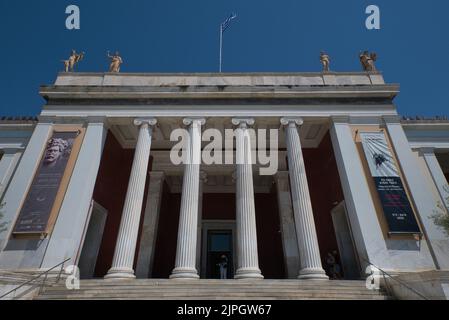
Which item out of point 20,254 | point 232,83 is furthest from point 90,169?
point 232,83

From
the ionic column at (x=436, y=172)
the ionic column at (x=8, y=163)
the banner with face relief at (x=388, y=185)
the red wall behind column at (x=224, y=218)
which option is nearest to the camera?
the banner with face relief at (x=388, y=185)

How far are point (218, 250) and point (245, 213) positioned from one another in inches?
312

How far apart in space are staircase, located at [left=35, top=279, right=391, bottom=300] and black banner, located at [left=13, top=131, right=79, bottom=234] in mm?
3433

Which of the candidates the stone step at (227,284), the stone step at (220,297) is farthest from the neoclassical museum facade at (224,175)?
the stone step at (220,297)

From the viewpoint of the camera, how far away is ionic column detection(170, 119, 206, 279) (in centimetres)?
1176

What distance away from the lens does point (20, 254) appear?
39.2 feet

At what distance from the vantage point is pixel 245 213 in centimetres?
1299

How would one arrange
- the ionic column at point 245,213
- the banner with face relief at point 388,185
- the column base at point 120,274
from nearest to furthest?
1. the column base at point 120,274
2. the ionic column at point 245,213
3. the banner with face relief at point 388,185

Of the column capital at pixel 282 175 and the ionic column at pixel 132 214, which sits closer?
the ionic column at pixel 132 214

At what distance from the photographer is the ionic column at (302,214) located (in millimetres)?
11828

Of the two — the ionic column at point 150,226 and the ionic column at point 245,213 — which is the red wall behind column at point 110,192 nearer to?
the ionic column at point 150,226

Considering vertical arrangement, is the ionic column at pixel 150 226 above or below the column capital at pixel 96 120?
below

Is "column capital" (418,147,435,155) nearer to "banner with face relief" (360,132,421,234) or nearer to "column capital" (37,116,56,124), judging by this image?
"banner with face relief" (360,132,421,234)

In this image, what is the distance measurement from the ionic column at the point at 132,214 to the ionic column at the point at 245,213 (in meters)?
4.59
